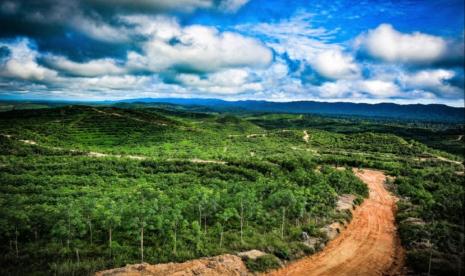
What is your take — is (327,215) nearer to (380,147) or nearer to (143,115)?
(380,147)

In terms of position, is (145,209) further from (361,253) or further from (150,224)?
(361,253)

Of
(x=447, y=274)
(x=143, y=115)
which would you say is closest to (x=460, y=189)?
(x=447, y=274)

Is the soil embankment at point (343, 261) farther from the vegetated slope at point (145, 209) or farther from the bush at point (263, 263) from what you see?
the vegetated slope at point (145, 209)

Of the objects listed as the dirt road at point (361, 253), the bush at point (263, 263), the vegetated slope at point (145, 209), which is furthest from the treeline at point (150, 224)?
the dirt road at point (361, 253)

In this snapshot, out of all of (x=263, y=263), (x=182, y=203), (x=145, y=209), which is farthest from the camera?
(x=182, y=203)

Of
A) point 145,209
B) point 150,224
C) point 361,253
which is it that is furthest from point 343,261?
point 145,209

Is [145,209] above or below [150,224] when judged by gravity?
above
